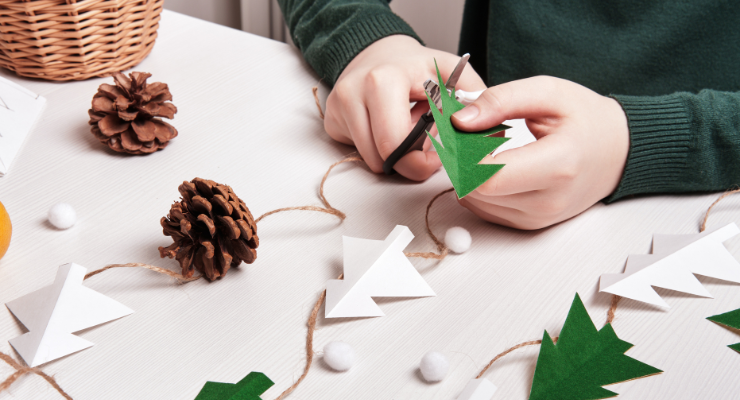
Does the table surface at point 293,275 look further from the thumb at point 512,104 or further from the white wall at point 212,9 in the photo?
the white wall at point 212,9

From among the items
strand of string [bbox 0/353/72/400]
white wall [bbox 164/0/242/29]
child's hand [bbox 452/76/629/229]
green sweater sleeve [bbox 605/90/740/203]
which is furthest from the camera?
white wall [bbox 164/0/242/29]

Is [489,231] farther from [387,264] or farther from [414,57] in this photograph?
[414,57]

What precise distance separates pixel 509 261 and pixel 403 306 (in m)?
0.12

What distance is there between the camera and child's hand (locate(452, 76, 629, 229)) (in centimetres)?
44

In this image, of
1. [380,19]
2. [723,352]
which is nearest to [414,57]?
[380,19]

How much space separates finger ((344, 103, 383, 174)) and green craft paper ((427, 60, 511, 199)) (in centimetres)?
14

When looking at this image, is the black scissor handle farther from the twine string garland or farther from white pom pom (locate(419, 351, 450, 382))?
white pom pom (locate(419, 351, 450, 382))

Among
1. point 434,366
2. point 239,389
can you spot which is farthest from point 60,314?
point 434,366

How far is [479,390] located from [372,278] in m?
0.13

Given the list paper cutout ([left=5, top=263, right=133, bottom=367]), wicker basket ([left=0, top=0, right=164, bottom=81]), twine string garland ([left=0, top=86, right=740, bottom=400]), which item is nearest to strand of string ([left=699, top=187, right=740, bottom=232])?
twine string garland ([left=0, top=86, right=740, bottom=400])

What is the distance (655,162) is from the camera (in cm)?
54

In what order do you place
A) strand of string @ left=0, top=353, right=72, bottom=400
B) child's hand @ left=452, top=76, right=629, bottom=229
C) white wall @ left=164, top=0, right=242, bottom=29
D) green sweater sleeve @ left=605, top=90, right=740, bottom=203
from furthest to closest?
white wall @ left=164, top=0, right=242, bottom=29 < green sweater sleeve @ left=605, top=90, right=740, bottom=203 < child's hand @ left=452, top=76, right=629, bottom=229 < strand of string @ left=0, top=353, right=72, bottom=400

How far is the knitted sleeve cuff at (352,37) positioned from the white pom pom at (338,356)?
417 millimetres

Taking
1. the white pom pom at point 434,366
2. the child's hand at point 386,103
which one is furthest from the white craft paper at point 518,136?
the white pom pom at point 434,366
